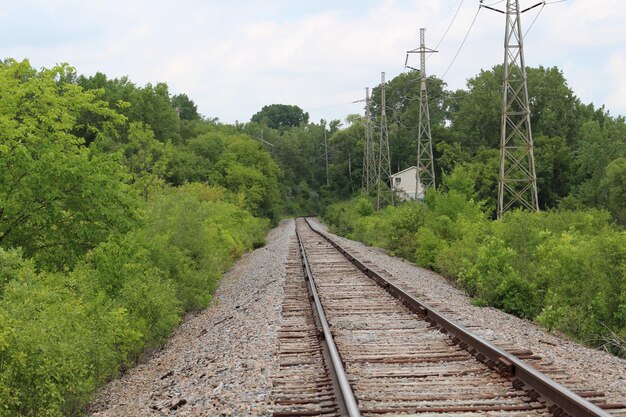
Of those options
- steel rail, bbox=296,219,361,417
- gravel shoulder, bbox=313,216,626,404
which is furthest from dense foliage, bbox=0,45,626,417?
steel rail, bbox=296,219,361,417

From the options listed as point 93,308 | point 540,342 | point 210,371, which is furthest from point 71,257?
point 540,342

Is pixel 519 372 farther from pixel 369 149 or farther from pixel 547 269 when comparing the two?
pixel 369 149

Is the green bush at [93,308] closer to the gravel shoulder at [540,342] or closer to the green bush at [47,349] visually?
the green bush at [47,349]

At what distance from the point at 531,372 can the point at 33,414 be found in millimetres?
5512

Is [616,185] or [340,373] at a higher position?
[616,185]

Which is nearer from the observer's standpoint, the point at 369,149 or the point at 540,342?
the point at 540,342

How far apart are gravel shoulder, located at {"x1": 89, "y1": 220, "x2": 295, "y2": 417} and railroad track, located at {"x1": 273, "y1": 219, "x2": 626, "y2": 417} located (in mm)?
317

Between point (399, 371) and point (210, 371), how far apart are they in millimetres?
2739

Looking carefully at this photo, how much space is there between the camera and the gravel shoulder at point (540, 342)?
24.7 feet

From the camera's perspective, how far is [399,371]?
7.94m

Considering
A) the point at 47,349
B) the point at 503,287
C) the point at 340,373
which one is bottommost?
the point at 340,373

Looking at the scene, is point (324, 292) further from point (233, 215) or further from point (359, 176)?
point (359, 176)

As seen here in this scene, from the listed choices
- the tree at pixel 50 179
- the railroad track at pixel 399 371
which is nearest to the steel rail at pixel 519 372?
the railroad track at pixel 399 371

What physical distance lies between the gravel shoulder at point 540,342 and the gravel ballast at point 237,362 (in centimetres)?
1
